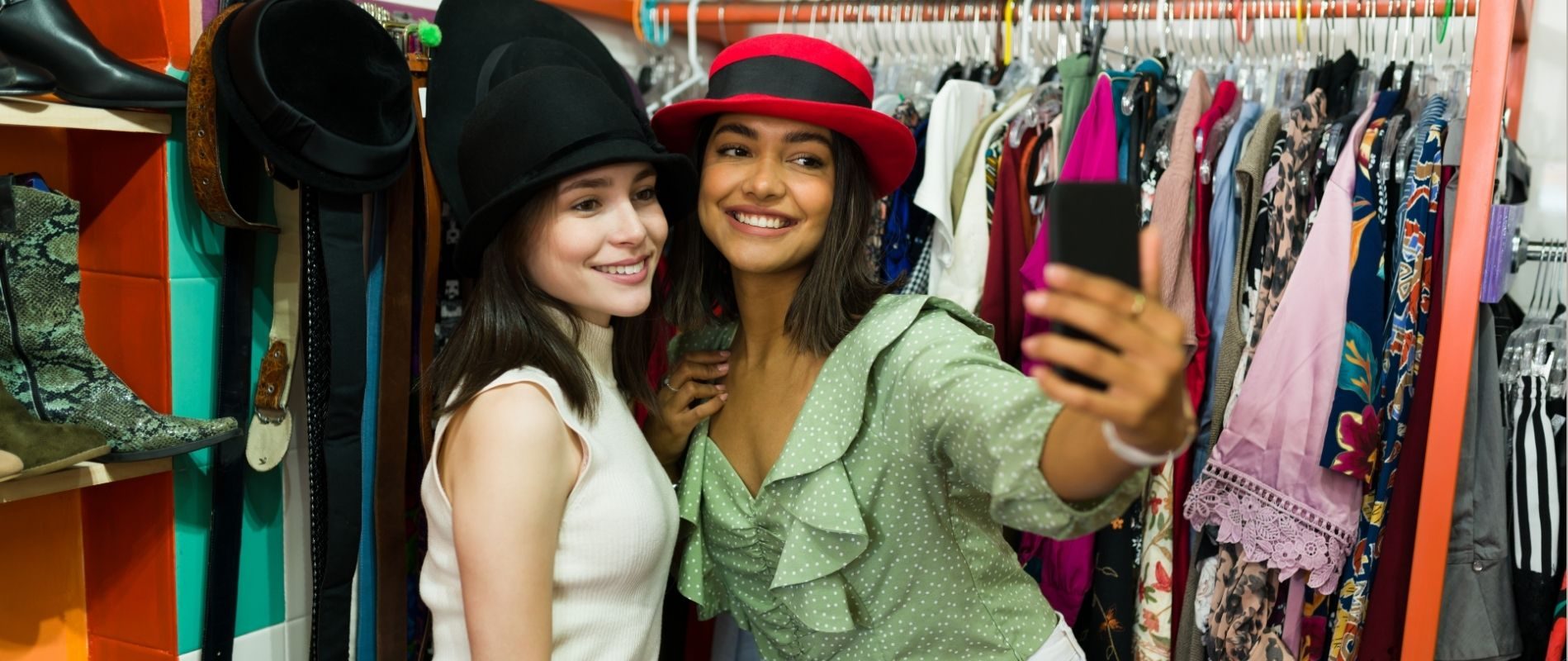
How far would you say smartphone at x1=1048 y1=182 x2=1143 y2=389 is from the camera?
73 centimetres

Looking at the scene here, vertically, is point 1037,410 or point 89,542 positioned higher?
point 1037,410

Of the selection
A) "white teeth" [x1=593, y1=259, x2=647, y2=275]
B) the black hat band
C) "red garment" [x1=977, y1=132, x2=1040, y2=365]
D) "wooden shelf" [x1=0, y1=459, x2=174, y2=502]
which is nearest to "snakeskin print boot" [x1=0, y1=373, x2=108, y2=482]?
"wooden shelf" [x1=0, y1=459, x2=174, y2=502]

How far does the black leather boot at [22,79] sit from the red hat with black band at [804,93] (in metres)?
0.66

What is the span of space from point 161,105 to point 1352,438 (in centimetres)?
152

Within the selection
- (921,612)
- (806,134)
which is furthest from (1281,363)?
(806,134)

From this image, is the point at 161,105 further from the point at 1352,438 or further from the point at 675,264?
the point at 1352,438

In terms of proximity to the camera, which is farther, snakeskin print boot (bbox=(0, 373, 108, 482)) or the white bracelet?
snakeskin print boot (bbox=(0, 373, 108, 482))

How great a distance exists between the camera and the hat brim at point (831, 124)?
1346 millimetres

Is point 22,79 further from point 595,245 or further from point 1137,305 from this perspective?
point 1137,305

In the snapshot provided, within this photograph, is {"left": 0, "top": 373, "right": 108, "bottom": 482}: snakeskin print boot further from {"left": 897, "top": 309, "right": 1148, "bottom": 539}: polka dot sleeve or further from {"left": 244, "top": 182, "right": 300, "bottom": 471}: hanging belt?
{"left": 897, "top": 309, "right": 1148, "bottom": 539}: polka dot sleeve

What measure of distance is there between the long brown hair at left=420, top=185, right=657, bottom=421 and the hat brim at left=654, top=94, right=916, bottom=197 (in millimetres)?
223

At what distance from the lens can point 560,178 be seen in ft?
4.16

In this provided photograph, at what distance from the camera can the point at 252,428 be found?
146 cm

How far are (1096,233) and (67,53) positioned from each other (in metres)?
1.10
